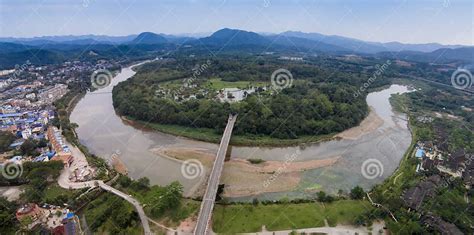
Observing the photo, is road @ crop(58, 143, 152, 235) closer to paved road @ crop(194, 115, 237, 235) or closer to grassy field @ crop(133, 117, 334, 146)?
paved road @ crop(194, 115, 237, 235)

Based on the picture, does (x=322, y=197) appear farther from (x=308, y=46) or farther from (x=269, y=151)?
(x=308, y=46)

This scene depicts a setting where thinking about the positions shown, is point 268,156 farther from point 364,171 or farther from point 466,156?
point 466,156

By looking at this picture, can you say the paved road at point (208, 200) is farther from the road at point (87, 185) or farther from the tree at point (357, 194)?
the tree at point (357, 194)


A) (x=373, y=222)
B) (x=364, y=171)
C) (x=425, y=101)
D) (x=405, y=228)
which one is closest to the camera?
(x=405, y=228)

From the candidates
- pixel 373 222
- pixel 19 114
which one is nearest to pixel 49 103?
pixel 19 114

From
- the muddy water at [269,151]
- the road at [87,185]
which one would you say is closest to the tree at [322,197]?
the muddy water at [269,151]

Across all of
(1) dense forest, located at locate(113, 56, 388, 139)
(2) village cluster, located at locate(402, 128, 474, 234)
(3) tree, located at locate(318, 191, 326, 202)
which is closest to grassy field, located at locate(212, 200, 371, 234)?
(3) tree, located at locate(318, 191, 326, 202)

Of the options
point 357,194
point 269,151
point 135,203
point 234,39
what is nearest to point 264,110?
point 269,151
